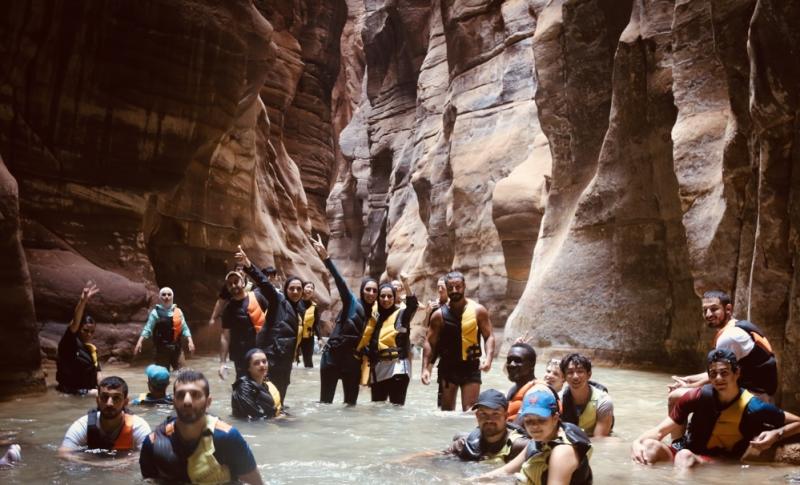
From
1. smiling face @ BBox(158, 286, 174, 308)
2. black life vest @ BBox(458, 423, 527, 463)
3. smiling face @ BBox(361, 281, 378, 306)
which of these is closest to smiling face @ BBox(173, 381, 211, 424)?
black life vest @ BBox(458, 423, 527, 463)

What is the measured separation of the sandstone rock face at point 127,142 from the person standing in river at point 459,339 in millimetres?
→ 7043

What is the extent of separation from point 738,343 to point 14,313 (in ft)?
25.0

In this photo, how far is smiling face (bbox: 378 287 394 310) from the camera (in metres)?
8.29

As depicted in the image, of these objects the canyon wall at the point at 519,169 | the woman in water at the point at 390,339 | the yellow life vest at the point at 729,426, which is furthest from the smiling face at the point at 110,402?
the canyon wall at the point at 519,169

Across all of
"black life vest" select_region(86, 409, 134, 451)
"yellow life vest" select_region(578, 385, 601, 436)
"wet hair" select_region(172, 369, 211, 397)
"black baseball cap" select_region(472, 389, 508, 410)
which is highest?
"wet hair" select_region(172, 369, 211, 397)

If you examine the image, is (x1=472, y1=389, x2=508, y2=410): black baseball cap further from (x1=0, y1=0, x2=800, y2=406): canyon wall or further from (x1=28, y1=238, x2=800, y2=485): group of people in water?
(x1=0, y1=0, x2=800, y2=406): canyon wall

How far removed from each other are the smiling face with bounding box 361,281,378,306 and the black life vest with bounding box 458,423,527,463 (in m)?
3.08

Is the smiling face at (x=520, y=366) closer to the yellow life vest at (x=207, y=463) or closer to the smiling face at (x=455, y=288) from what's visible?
the smiling face at (x=455, y=288)

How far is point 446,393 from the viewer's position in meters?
8.08

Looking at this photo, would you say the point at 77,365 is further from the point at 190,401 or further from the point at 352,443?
the point at 190,401

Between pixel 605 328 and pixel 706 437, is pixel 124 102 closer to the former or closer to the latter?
pixel 605 328

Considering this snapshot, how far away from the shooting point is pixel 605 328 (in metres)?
14.5

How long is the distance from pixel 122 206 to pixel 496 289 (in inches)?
429

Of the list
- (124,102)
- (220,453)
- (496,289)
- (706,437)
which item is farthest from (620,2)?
(220,453)
